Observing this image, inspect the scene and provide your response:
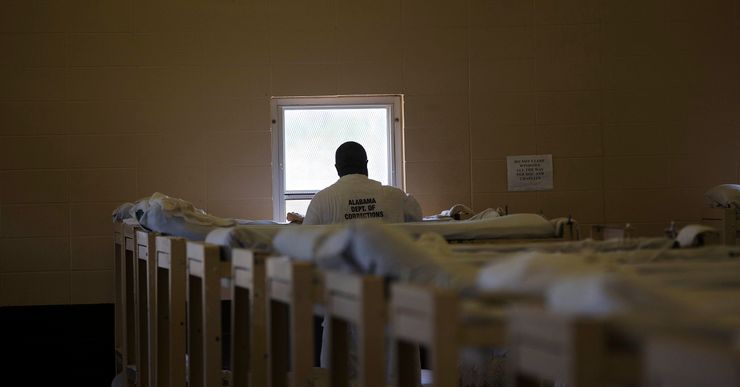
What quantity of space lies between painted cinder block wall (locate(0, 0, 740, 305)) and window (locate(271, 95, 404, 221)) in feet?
0.42

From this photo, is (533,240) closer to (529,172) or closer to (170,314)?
(170,314)

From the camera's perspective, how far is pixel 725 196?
6.49 metres

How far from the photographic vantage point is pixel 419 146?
7074 millimetres

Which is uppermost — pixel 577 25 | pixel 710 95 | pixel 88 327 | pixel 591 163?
pixel 577 25

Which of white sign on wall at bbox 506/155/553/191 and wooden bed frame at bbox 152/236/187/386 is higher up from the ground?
white sign on wall at bbox 506/155/553/191

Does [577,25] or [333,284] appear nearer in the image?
[333,284]

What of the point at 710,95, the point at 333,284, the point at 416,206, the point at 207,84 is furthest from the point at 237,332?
the point at 710,95

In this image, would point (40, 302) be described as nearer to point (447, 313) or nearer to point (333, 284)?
point (333, 284)

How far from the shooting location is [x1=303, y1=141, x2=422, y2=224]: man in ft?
17.6

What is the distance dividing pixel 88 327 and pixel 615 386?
5.96m

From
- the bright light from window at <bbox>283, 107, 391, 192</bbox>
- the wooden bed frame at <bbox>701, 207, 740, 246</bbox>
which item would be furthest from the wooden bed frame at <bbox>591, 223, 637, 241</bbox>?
the bright light from window at <bbox>283, 107, 391, 192</bbox>

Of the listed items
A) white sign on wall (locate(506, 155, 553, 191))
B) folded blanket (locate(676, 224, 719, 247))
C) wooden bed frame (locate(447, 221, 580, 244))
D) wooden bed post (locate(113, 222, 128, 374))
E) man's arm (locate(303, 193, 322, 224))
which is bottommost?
wooden bed post (locate(113, 222, 128, 374))

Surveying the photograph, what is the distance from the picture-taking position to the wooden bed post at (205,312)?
11.0 ft

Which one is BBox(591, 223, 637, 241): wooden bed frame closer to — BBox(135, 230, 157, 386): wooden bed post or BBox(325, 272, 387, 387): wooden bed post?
BBox(135, 230, 157, 386): wooden bed post
